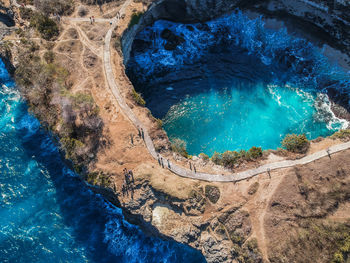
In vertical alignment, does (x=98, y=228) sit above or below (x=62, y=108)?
below

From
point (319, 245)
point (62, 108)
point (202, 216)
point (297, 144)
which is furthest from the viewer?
point (297, 144)

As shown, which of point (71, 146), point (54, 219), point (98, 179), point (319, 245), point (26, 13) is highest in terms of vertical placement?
point (26, 13)

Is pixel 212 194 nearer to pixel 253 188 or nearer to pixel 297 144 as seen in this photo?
pixel 253 188

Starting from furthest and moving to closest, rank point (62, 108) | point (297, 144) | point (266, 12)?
point (266, 12), point (297, 144), point (62, 108)

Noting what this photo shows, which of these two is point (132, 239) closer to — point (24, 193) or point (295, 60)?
point (24, 193)

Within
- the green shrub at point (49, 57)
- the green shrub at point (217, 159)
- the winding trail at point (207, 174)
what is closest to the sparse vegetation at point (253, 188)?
the winding trail at point (207, 174)

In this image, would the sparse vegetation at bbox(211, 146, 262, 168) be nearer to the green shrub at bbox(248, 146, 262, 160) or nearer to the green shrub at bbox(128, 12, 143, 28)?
the green shrub at bbox(248, 146, 262, 160)

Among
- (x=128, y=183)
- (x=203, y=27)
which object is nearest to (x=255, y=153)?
(x=128, y=183)

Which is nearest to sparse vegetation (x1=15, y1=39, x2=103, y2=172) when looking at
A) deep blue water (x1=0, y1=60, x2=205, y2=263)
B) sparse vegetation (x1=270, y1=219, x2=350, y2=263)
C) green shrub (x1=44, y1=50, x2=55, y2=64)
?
green shrub (x1=44, y1=50, x2=55, y2=64)
